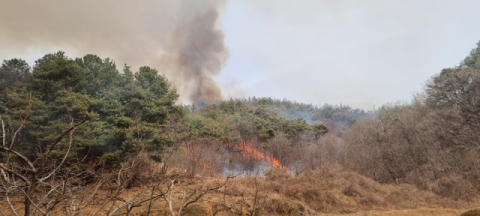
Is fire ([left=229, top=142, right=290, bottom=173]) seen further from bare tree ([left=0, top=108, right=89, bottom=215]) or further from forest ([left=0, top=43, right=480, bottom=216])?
bare tree ([left=0, top=108, right=89, bottom=215])

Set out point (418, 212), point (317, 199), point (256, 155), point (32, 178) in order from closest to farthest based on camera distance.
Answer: point (32, 178), point (418, 212), point (317, 199), point (256, 155)

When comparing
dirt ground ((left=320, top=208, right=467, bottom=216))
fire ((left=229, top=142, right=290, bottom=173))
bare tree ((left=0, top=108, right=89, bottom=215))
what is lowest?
dirt ground ((left=320, top=208, right=467, bottom=216))

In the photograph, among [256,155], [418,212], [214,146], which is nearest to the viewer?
[418,212]

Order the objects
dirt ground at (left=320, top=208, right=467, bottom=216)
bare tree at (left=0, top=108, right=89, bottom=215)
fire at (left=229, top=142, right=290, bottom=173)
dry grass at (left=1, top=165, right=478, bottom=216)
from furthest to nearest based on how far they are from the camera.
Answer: fire at (left=229, top=142, right=290, bottom=173) → dry grass at (left=1, top=165, right=478, bottom=216) → dirt ground at (left=320, top=208, right=467, bottom=216) → bare tree at (left=0, top=108, right=89, bottom=215)

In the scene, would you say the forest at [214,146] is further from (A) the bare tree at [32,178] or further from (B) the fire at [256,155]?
(A) the bare tree at [32,178]

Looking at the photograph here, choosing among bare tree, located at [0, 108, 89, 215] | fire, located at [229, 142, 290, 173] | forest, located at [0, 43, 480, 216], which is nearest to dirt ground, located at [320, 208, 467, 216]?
forest, located at [0, 43, 480, 216]

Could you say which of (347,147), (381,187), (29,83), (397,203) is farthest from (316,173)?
(29,83)

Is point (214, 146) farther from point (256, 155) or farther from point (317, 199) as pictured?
point (317, 199)

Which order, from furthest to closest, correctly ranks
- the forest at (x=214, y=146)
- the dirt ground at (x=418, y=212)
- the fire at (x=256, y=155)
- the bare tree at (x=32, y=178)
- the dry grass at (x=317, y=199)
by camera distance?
the fire at (x=256, y=155) < the forest at (x=214, y=146) < the dry grass at (x=317, y=199) < the dirt ground at (x=418, y=212) < the bare tree at (x=32, y=178)

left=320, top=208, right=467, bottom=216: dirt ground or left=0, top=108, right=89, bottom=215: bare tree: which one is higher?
left=0, top=108, right=89, bottom=215: bare tree

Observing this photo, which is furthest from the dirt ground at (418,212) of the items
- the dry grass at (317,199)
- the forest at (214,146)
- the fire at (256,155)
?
the fire at (256,155)

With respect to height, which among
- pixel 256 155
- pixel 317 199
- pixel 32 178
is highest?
pixel 256 155

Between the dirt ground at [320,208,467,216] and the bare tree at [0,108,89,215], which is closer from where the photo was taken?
the bare tree at [0,108,89,215]

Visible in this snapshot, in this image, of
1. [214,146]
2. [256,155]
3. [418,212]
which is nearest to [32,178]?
[418,212]
